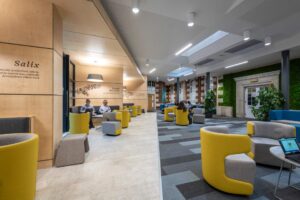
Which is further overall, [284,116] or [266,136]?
[284,116]

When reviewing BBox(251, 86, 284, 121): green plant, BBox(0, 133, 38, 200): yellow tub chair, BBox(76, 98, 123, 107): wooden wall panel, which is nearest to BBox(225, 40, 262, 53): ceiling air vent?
BBox(251, 86, 284, 121): green plant

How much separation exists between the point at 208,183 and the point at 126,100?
11.7m

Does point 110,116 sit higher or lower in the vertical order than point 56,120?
lower

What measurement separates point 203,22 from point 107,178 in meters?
4.73

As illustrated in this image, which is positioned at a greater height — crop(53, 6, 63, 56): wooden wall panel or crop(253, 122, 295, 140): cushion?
crop(53, 6, 63, 56): wooden wall panel

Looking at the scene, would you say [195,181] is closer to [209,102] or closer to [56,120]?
[56,120]

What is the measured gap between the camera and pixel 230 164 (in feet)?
6.66

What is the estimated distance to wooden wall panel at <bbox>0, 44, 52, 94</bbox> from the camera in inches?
102

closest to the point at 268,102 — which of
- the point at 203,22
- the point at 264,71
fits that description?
the point at 264,71

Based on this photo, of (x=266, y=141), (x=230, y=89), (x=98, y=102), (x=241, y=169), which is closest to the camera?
(x=241, y=169)

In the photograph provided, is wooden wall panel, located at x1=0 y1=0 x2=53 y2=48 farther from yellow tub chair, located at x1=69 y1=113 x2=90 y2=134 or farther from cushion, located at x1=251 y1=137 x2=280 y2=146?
cushion, located at x1=251 y1=137 x2=280 y2=146

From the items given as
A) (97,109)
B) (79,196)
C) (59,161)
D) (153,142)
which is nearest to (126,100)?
(97,109)

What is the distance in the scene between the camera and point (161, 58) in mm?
8438

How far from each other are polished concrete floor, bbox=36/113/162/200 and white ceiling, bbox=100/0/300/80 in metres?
3.65
